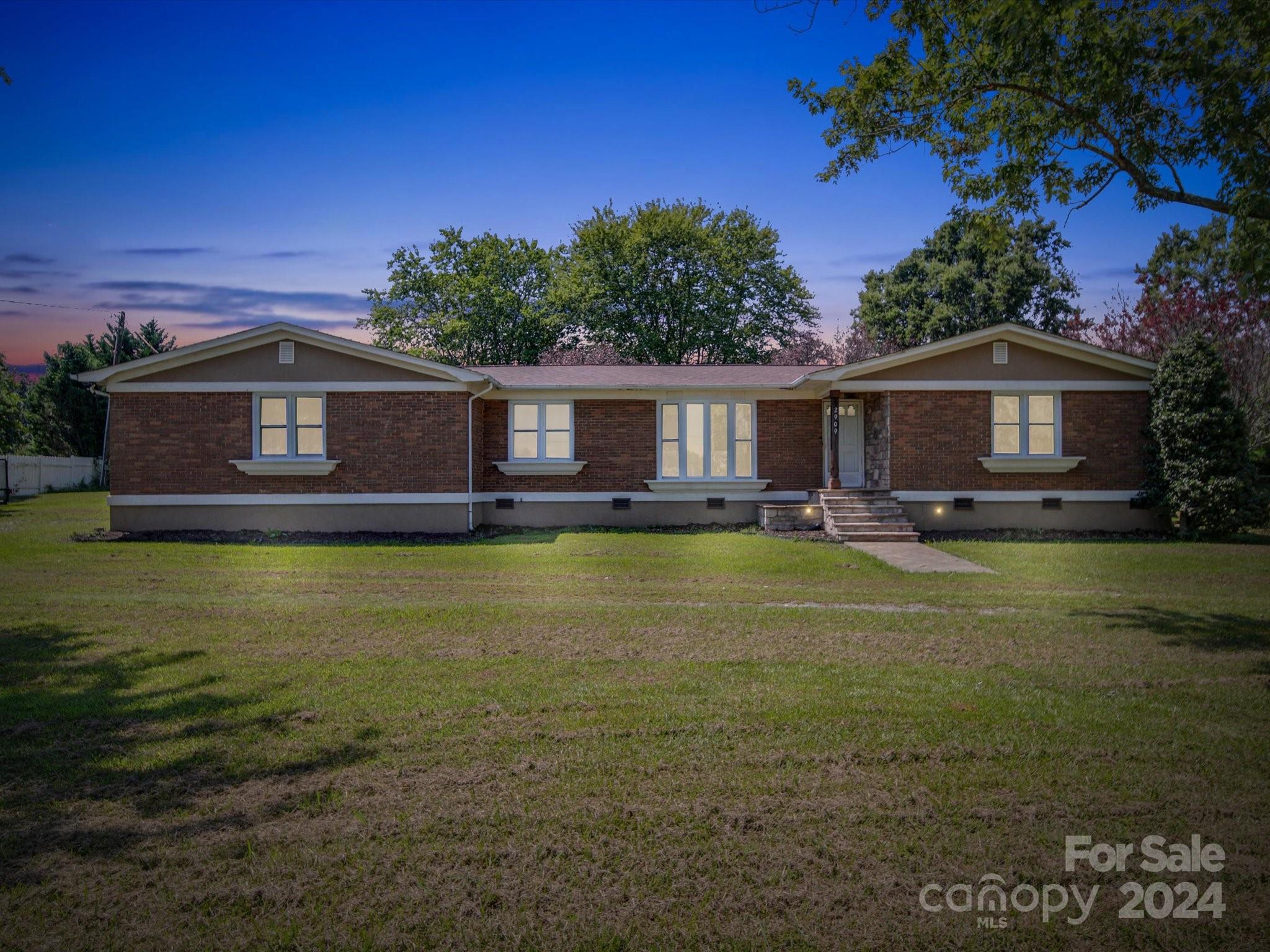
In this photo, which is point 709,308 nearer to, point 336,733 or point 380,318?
point 380,318

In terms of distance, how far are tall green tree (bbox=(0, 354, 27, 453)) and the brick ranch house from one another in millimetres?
16837

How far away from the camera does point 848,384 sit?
1769cm

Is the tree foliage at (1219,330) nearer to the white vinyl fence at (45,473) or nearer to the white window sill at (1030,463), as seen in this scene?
the white window sill at (1030,463)

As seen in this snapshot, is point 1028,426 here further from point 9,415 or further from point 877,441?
point 9,415

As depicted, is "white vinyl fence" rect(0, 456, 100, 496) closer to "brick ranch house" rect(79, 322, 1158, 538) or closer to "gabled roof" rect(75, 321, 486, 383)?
"gabled roof" rect(75, 321, 486, 383)

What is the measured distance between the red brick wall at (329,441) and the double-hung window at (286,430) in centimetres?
19

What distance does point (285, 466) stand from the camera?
1727 centimetres

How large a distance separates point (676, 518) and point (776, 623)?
35.6 feet

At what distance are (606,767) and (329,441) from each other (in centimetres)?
1484

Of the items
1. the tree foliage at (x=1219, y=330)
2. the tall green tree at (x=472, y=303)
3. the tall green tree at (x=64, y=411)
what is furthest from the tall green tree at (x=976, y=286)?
the tall green tree at (x=64, y=411)

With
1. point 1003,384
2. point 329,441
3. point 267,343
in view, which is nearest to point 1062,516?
point 1003,384

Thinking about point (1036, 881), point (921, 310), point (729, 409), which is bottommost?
point (1036, 881)

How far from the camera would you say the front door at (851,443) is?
1936 centimetres

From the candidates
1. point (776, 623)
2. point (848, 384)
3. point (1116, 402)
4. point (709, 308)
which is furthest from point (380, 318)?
point (776, 623)
